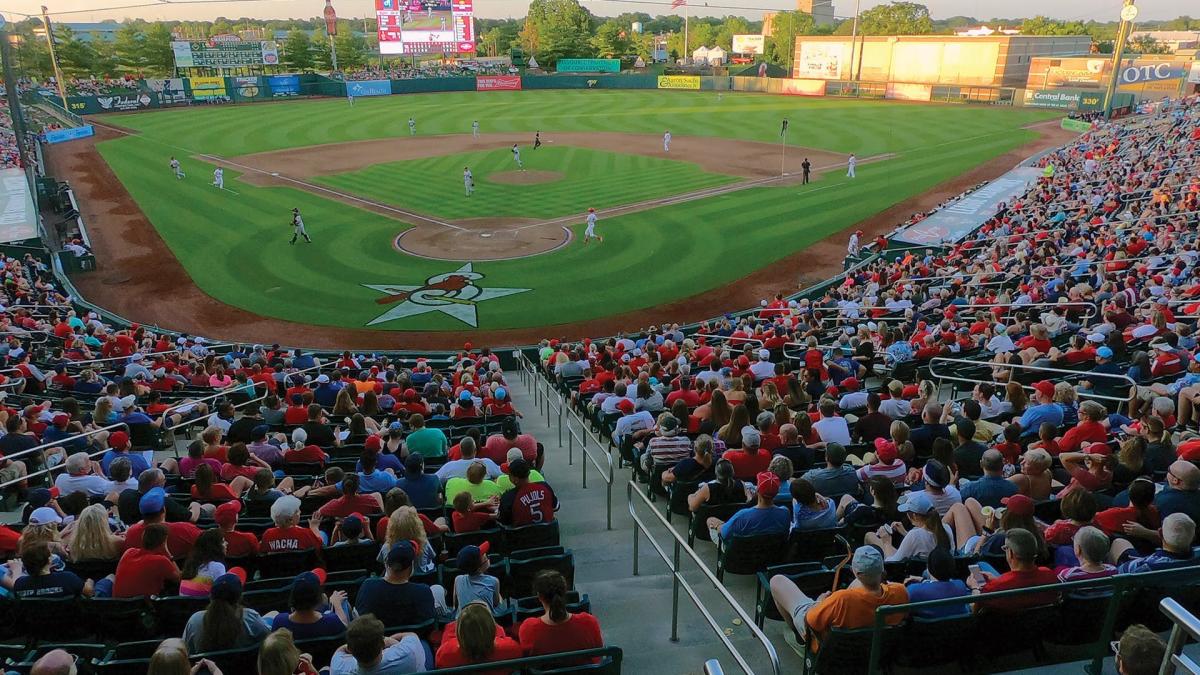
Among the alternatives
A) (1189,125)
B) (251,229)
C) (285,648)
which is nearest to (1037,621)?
(285,648)

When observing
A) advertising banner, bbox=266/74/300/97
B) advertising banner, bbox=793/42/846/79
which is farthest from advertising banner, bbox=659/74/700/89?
advertising banner, bbox=266/74/300/97

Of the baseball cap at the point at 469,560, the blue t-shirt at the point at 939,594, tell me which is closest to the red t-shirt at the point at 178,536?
the baseball cap at the point at 469,560

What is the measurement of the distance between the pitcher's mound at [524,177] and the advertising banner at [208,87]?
4935 centimetres

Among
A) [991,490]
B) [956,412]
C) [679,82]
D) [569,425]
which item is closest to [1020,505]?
[991,490]

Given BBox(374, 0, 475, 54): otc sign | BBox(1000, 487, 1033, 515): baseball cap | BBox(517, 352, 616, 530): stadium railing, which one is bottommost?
BBox(517, 352, 616, 530): stadium railing

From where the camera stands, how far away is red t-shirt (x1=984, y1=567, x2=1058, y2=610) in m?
5.38

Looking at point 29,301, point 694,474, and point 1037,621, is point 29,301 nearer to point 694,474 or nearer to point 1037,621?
point 694,474

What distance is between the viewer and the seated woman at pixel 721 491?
7574 millimetres

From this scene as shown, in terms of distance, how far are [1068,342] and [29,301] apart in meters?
26.7

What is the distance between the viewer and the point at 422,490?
8.30 meters

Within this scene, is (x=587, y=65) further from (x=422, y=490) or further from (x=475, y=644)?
(x=475, y=644)

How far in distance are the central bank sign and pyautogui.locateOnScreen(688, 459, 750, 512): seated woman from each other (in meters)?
79.6

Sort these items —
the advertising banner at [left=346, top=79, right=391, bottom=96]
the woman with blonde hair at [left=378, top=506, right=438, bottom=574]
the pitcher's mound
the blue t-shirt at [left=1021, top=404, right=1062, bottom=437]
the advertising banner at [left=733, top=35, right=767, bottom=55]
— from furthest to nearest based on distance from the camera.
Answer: the advertising banner at [left=733, top=35, right=767, bottom=55], the advertising banner at [left=346, top=79, right=391, bottom=96], the pitcher's mound, the blue t-shirt at [left=1021, top=404, right=1062, bottom=437], the woman with blonde hair at [left=378, top=506, right=438, bottom=574]

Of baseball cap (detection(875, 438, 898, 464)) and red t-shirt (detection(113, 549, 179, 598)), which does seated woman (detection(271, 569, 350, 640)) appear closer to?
red t-shirt (detection(113, 549, 179, 598))
